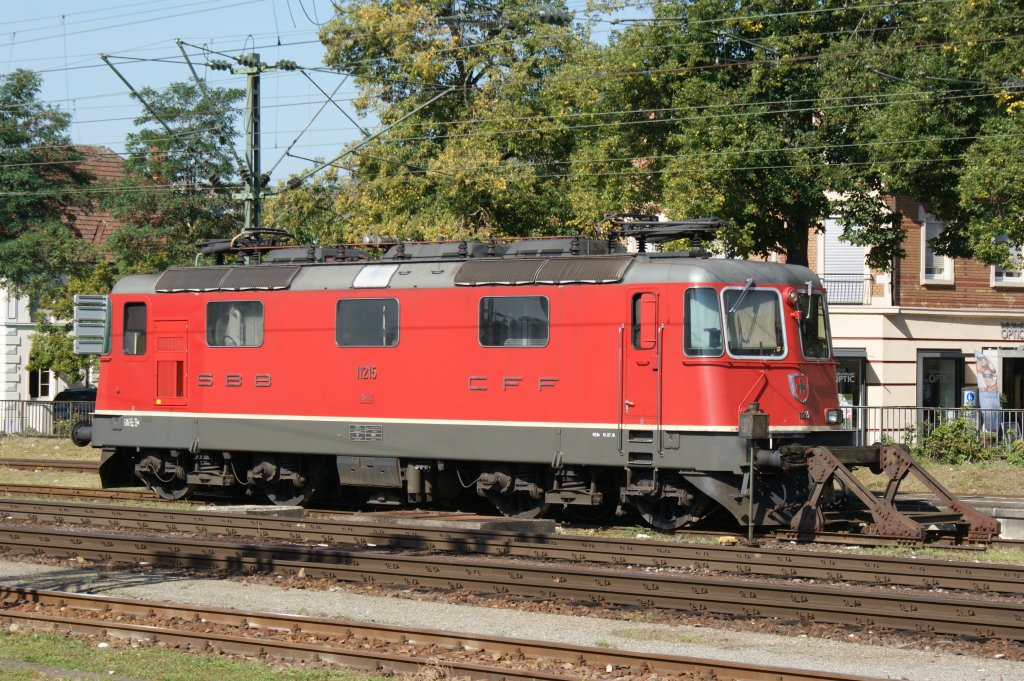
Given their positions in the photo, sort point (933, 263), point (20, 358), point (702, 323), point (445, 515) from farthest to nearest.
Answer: point (20, 358) → point (933, 263) → point (445, 515) → point (702, 323)

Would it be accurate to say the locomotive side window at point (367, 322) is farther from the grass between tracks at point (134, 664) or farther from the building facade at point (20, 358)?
the building facade at point (20, 358)

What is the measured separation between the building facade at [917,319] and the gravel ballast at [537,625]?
23.8 m

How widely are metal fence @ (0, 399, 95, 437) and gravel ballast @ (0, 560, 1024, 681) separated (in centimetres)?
2187

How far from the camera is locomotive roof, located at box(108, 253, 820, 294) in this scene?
1574cm

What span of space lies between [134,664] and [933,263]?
29.2 m

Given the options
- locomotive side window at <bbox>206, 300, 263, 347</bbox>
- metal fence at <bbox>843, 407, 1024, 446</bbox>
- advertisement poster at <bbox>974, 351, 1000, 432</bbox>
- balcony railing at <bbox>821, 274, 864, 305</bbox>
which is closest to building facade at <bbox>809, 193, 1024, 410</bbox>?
balcony railing at <bbox>821, 274, 864, 305</bbox>

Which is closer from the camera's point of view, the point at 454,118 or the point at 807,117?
the point at 807,117

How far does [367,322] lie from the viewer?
59.1 ft

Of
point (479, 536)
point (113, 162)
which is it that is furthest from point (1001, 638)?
point (113, 162)

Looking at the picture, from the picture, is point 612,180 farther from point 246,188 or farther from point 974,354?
point 974,354

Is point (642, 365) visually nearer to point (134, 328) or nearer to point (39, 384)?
point (134, 328)

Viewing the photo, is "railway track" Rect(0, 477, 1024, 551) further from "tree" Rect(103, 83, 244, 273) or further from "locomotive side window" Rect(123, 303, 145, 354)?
"tree" Rect(103, 83, 244, 273)

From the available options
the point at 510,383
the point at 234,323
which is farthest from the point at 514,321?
the point at 234,323

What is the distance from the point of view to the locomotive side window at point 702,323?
15445mm
